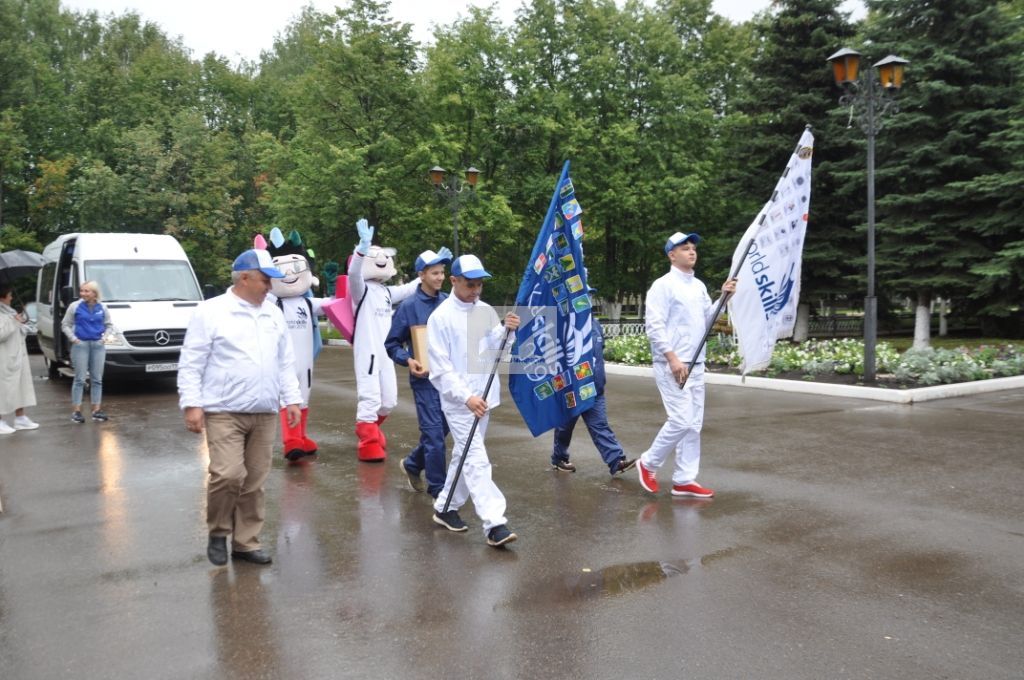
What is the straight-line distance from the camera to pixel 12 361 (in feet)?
32.2

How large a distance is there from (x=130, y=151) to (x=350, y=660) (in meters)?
36.4

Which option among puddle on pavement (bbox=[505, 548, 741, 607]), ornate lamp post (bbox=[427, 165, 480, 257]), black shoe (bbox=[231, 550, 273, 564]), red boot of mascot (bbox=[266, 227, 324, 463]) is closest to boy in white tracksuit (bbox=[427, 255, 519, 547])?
puddle on pavement (bbox=[505, 548, 741, 607])

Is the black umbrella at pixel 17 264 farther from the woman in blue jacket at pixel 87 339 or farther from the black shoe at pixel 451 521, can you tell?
the black shoe at pixel 451 521

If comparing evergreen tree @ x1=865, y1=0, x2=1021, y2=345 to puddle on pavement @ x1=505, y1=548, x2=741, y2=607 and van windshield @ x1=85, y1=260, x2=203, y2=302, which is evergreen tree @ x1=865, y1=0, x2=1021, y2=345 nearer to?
van windshield @ x1=85, y1=260, x2=203, y2=302

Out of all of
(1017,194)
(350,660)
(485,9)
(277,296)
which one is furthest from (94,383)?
(485,9)

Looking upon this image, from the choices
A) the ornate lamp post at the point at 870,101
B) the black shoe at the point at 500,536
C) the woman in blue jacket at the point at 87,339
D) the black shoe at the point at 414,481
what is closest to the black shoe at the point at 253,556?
the black shoe at the point at 500,536

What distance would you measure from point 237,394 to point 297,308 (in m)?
3.67

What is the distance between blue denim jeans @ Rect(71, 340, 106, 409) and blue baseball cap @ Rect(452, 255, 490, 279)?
7.69 metres

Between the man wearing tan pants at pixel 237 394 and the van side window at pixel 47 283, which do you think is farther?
the van side window at pixel 47 283

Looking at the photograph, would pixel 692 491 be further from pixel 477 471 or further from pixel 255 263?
pixel 255 263

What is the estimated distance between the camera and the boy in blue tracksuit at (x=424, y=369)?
21.0 ft

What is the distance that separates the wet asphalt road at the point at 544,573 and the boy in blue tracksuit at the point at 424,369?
313mm

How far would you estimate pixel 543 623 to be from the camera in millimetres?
4305

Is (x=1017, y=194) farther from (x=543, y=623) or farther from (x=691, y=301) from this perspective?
(x=543, y=623)
